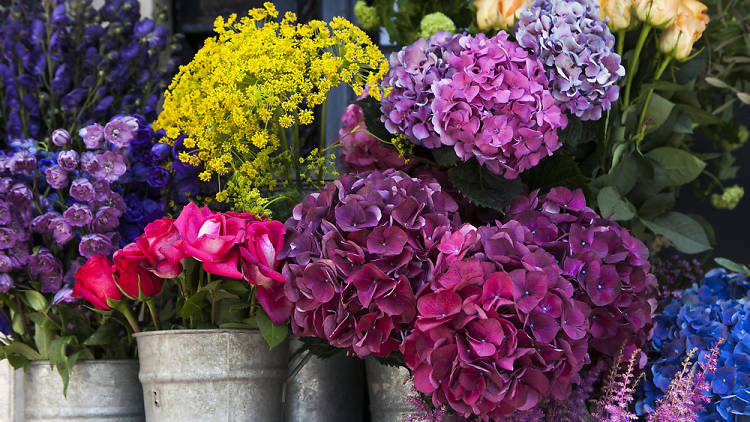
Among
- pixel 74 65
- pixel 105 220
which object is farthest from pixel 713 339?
pixel 74 65

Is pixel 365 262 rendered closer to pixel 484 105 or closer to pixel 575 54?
pixel 484 105

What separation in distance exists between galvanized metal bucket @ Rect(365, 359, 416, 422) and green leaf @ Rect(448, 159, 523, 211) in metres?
0.25

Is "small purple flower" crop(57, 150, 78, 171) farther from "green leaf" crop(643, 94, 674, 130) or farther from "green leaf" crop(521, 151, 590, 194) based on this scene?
"green leaf" crop(643, 94, 674, 130)

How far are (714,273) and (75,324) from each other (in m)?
0.81

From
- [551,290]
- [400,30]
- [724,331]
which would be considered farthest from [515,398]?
[400,30]

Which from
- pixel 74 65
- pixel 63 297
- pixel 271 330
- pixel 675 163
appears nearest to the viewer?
pixel 271 330

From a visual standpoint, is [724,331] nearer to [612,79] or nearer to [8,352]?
[612,79]

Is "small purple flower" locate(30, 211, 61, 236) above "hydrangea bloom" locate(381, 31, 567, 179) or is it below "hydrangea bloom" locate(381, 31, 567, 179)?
below

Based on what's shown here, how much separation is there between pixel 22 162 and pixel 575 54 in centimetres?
66

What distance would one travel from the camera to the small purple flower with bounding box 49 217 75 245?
2.92 ft

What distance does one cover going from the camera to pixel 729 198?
1.20 meters

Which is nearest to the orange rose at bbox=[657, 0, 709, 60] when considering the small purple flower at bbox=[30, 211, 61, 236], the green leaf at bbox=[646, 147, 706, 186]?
the green leaf at bbox=[646, 147, 706, 186]

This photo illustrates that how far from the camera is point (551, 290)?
703 millimetres

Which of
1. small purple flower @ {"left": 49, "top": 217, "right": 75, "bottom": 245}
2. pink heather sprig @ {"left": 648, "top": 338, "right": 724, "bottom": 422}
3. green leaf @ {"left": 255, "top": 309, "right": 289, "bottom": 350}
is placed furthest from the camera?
small purple flower @ {"left": 49, "top": 217, "right": 75, "bottom": 245}
